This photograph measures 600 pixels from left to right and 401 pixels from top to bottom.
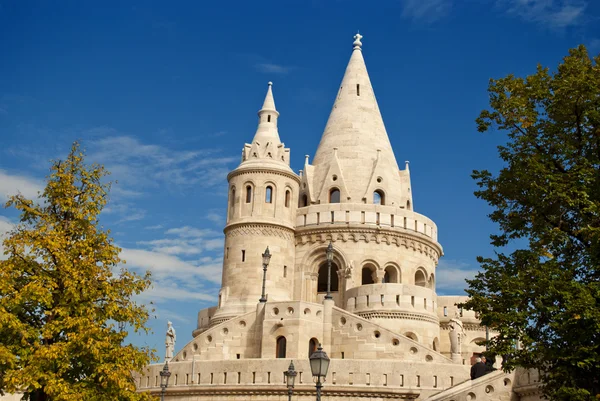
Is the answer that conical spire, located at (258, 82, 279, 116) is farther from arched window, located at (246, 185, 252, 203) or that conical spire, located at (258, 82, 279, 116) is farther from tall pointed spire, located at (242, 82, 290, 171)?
arched window, located at (246, 185, 252, 203)

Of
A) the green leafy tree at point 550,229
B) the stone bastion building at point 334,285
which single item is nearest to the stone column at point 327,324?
the stone bastion building at point 334,285

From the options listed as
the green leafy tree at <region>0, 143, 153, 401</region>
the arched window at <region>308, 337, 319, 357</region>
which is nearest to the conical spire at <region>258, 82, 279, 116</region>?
the arched window at <region>308, 337, 319, 357</region>

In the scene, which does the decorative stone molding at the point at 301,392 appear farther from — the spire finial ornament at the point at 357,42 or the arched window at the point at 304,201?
the spire finial ornament at the point at 357,42

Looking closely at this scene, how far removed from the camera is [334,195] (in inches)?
1645

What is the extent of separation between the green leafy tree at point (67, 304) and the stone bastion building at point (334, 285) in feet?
31.2

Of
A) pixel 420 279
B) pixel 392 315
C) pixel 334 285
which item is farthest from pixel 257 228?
pixel 420 279

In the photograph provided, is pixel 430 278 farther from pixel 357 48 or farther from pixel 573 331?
pixel 573 331

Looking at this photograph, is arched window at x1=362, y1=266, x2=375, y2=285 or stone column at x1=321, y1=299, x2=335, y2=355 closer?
stone column at x1=321, y1=299, x2=335, y2=355

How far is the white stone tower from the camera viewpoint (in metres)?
36.5

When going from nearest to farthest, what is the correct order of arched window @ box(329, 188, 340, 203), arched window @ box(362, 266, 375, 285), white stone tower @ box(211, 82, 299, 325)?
white stone tower @ box(211, 82, 299, 325) < arched window @ box(362, 266, 375, 285) < arched window @ box(329, 188, 340, 203)

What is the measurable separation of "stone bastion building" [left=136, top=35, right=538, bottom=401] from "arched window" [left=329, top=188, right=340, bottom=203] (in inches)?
2.0

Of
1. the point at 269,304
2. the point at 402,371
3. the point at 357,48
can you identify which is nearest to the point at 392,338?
the point at 402,371

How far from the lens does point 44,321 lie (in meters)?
18.9

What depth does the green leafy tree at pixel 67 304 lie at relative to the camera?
17.7 m
